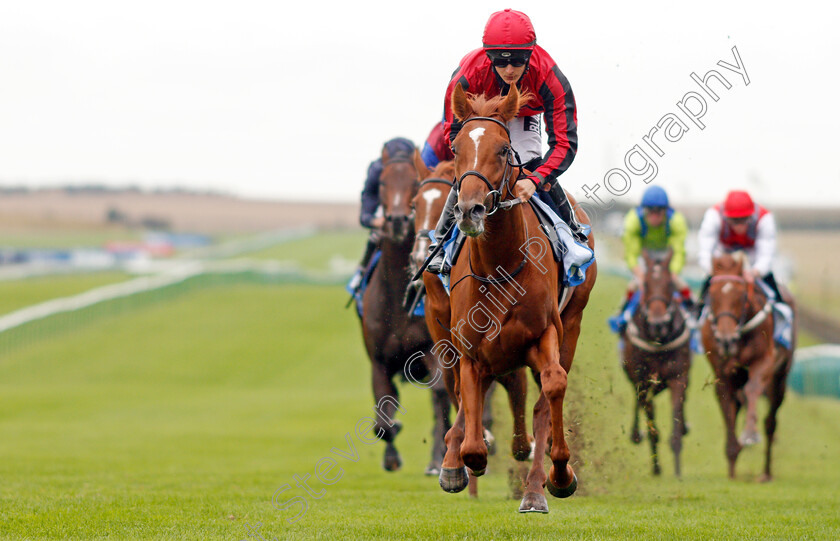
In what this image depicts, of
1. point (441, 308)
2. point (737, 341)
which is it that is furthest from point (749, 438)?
point (441, 308)

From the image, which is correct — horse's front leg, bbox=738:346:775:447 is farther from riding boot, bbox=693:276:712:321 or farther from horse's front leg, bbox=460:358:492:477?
horse's front leg, bbox=460:358:492:477

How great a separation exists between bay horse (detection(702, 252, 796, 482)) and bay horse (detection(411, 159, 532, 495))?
399 cm

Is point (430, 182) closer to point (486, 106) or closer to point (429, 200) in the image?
point (429, 200)

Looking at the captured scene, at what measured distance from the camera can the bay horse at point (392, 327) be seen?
9.19 m

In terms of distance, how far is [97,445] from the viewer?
1527 centimetres

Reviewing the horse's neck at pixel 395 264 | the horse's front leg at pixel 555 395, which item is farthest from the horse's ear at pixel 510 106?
the horse's neck at pixel 395 264

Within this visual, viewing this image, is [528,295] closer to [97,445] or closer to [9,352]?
[97,445]

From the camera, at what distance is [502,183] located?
596cm

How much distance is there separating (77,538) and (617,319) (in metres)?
7.75

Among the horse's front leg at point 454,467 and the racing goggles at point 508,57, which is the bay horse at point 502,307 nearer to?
the horse's front leg at point 454,467

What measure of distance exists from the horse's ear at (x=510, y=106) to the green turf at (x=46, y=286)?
27696mm

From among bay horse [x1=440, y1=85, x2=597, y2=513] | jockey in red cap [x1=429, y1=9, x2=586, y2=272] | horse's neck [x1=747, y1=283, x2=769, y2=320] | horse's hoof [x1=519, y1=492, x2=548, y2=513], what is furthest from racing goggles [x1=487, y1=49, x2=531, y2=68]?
horse's neck [x1=747, y1=283, x2=769, y2=320]

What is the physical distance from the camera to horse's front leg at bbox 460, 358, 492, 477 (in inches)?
246

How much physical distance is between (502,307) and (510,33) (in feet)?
5.47
